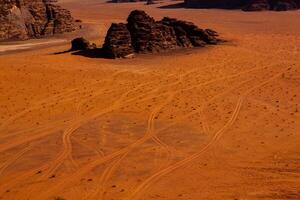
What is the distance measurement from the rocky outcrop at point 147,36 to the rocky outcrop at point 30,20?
930 centimetres

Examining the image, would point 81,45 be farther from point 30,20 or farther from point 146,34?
point 30,20

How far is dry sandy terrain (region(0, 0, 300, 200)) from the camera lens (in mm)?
9805

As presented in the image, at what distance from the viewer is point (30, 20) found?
33.4 metres

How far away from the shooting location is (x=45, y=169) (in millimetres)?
10727

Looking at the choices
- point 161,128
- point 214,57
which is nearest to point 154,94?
point 161,128

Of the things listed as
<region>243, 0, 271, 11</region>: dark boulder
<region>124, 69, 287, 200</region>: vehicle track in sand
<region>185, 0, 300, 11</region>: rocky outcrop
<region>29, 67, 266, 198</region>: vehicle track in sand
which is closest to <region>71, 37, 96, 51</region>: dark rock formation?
<region>124, 69, 287, 200</region>: vehicle track in sand

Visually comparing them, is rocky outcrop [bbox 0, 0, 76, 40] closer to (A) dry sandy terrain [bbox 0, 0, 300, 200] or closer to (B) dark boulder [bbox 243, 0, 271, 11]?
(A) dry sandy terrain [bbox 0, 0, 300, 200]

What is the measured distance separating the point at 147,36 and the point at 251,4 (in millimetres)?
36376

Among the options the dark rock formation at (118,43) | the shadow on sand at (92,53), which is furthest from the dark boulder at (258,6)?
the shadow on sand at (92,53)

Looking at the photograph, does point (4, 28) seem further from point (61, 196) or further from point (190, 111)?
point (61, 196)

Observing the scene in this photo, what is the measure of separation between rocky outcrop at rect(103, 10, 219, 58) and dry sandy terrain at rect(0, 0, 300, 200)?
3.52 feet

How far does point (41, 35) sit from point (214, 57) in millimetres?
13946

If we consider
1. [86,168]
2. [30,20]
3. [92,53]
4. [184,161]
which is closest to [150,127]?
[184,161]

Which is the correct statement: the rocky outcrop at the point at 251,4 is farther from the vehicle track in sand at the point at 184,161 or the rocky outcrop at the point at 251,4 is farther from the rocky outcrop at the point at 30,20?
the vehicle track in sand at the point at 184,161
